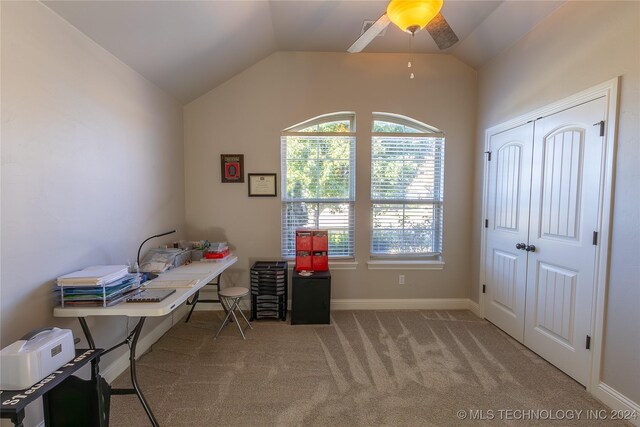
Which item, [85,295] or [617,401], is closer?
[85,295]

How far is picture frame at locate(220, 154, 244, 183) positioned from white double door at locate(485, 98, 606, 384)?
287 centimetres

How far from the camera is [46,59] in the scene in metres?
1.54

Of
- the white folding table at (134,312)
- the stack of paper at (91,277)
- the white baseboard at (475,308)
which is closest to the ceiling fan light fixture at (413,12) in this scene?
the white folding table at (134,312)

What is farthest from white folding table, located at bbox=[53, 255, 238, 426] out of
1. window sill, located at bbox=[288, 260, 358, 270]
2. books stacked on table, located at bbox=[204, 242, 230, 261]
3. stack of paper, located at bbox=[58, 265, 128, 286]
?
window sill, located at bbox=[288, 260, 358, 270]

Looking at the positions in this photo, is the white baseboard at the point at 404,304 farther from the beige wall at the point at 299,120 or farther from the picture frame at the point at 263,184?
the picture frame at the point at 263,184

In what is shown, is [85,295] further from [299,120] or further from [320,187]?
[299,120]

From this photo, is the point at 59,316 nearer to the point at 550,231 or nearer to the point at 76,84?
the point at 76,84

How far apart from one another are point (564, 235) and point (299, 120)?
278 centimetres

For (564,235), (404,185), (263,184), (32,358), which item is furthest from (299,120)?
(32,358)

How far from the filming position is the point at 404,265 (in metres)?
3.36

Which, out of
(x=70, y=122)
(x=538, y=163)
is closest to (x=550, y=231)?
(x=538, y=163)

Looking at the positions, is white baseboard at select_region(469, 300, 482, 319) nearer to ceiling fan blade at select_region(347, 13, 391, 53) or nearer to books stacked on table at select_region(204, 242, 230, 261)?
books stacked on table at select_region(204, 242, 230, 261)

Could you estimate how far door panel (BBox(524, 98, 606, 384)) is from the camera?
6.41 feet

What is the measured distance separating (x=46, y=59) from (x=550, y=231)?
3.73 m
